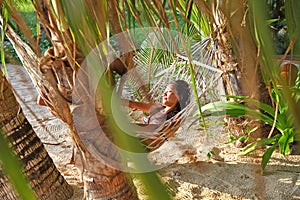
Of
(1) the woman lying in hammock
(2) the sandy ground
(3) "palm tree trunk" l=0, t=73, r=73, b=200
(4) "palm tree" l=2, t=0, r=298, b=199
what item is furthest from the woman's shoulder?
(4) "palm tree" l=2, t=0, r=298, b=199

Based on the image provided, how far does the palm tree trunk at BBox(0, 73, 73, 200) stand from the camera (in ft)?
3.90

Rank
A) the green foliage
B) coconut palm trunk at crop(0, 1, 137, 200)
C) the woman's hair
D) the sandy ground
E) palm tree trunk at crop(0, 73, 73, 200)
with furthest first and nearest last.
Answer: the woman's hair
the green foliage
the sandy ground
palm tree trunk at crop(0, 73, 73, 200)
coconut palm trunk at crop(0, 1, 137, 200)

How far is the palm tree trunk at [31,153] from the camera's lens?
1.19 metres

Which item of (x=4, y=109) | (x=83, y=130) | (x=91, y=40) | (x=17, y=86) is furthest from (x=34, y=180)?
(x=17, y=86)

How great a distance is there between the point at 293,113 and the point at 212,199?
1301 millimetres

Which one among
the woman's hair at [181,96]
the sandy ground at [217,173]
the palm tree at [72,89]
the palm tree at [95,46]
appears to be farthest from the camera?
the woman's hair at [181,96]

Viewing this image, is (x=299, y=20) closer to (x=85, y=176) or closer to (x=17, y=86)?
(x=85, y=176)

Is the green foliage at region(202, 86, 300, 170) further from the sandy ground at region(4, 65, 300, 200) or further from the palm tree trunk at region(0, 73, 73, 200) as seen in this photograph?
the palm tree trunk at region(0, 73, 73, 200)

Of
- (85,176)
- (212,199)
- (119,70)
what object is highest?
(119,70)

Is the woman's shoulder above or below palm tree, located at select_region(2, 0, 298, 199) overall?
below

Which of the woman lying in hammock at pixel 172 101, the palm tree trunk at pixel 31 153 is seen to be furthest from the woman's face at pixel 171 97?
the palm tree trunk at pixel 31 153

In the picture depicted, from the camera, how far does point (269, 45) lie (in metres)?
0.22

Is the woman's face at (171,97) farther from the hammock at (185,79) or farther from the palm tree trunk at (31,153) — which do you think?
the palm tree trunk at (31,153)

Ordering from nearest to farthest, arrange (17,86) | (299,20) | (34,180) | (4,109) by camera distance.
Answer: (299,20), (4,109), (34,180), (17,86)
